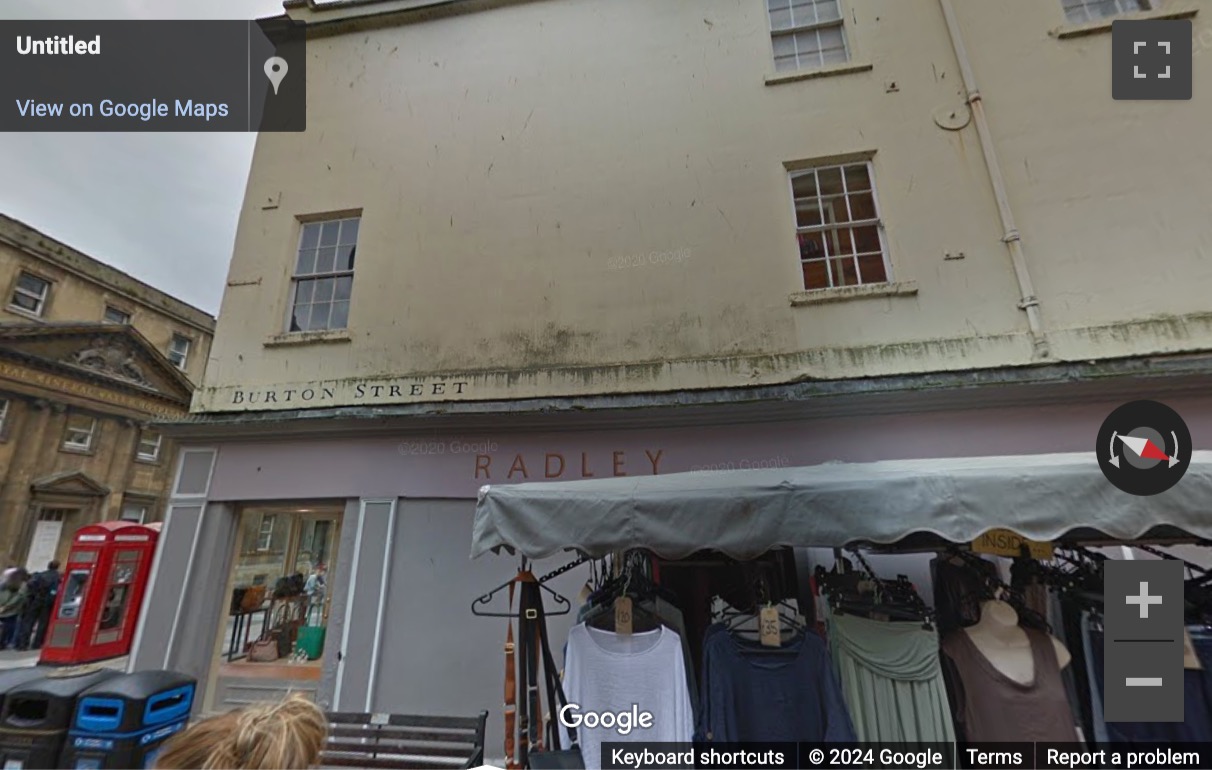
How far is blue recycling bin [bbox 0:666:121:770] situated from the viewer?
3.34 metres

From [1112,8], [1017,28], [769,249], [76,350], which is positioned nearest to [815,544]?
[769,249]

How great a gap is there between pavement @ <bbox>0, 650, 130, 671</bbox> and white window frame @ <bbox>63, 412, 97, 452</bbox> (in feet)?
33.5

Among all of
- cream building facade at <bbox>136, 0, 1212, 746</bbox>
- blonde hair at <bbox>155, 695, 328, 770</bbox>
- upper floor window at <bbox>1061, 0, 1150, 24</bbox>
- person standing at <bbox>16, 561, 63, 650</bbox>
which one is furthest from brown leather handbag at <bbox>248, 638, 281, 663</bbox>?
upper floor window at <bbox>1061, 0, 1150, 24</bbox>

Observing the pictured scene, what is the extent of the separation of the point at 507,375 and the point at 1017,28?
8355 millimetres

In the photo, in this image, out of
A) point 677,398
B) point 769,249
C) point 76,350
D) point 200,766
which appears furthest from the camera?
point 76,350

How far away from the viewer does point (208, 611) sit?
6727 mm

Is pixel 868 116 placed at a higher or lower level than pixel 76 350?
lower

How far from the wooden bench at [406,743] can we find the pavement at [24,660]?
26.1 ft

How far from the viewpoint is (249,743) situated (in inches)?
71.5

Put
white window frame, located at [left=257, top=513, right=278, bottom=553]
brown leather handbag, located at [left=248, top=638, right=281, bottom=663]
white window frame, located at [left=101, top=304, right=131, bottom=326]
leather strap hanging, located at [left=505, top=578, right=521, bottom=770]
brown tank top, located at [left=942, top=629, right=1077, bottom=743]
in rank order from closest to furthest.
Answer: brown tank top, located at [left=942, top=629, right=1077, bottom=743] < leather strap hanging, located at [left=505, top=578, right=521, bottom=770] < brown leather handbag, located at [left=248, top=638, right=281, bottom=663] < white window frame, located at [left=257, top=513, right=278, bottom=553] < white window frame, located at [left=101, top=304, right=131, bottom=326]

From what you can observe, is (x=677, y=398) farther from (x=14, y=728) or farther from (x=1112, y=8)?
(x=1112, y=8)

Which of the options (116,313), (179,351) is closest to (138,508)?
(179,351)

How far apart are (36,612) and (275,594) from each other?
19.9ft

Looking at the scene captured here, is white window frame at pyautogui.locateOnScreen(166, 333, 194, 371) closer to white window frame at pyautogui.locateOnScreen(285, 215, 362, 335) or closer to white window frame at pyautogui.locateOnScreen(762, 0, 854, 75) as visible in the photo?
white window frame at pyautogui.locateOnScreen(285, 215, 362, 335)
